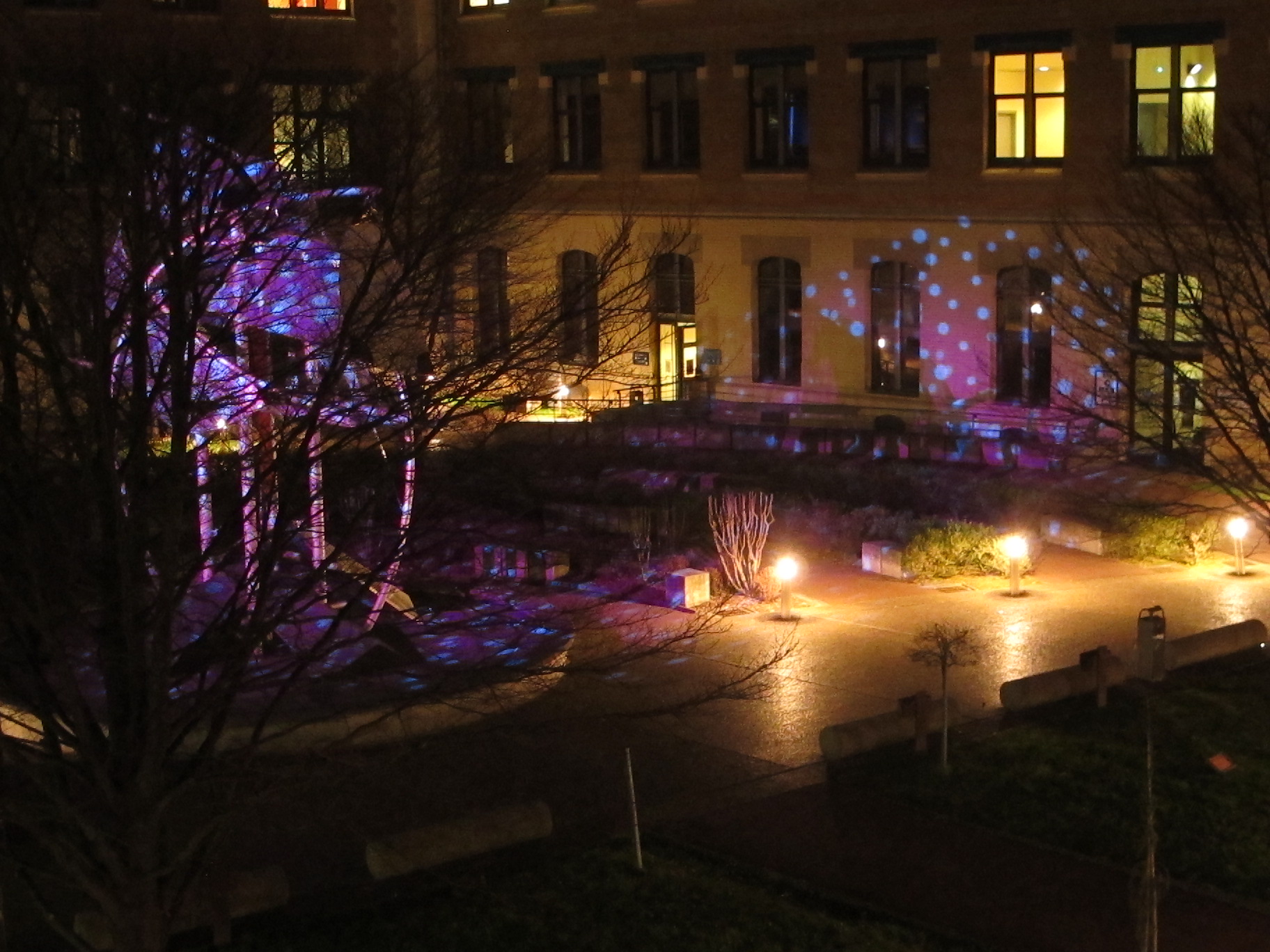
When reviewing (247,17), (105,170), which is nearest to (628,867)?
(105,170)

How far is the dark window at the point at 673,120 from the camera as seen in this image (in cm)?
3569

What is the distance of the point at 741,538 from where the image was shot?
20078mm

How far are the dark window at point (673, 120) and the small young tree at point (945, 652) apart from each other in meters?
19.8

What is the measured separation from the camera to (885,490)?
82.8 feet

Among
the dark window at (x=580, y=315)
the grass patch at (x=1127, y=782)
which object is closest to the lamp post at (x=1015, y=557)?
the grass patch at (x=1127, y=782)

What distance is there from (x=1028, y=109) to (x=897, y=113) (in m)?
2.72

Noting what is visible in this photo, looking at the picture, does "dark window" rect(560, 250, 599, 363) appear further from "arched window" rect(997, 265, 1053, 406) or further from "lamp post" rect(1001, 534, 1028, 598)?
"arched window" rect(997, 265, 1053, 406)

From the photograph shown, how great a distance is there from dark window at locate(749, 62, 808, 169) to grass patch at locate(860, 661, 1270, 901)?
68.7 ft

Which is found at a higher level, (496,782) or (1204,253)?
(1204,253)

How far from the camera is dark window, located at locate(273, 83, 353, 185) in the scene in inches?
409

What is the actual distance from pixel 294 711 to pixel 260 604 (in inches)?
252

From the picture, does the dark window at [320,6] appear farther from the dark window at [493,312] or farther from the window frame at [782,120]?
the dark window at [493,312]

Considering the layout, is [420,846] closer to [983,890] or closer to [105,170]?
[983,890]

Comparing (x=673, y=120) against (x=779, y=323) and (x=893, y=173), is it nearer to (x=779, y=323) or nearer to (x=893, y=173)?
(x=779, y=323)
